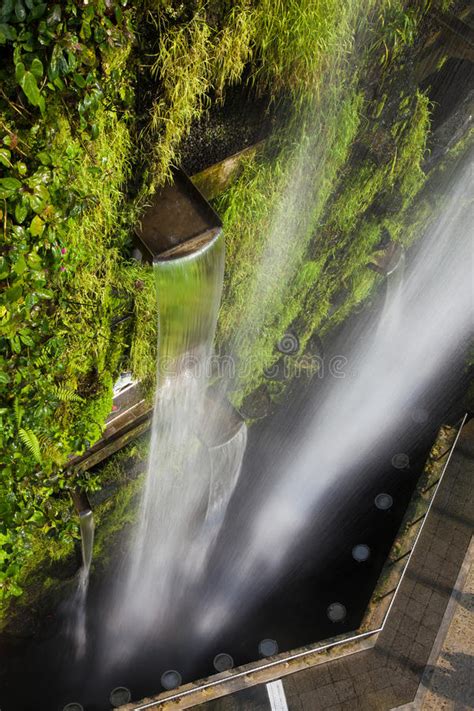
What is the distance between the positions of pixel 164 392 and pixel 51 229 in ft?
11.8

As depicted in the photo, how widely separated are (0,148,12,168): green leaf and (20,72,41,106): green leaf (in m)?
0.35

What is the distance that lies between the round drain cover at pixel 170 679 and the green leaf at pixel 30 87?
8.73 metres

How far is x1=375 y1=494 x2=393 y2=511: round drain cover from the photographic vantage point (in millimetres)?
11531

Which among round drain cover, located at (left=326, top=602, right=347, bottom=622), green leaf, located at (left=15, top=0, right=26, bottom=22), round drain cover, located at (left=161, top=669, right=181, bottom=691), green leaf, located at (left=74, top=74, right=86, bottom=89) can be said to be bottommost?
round drain cover, located at (left=161, top=669, right=181, bottom=691)

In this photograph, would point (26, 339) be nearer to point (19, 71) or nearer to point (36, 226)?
point (36, 226)

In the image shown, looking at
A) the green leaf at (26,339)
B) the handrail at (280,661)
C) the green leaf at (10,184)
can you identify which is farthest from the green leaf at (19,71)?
the handrail at (280,661)

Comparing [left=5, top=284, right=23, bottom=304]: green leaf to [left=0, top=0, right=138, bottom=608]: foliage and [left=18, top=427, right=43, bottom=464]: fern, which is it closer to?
[left=0, top=0, right=138, bottom=608]: foliage

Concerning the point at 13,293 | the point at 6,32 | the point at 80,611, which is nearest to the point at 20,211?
the point at 13,293

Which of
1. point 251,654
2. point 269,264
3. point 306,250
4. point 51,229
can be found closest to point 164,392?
point 269,264

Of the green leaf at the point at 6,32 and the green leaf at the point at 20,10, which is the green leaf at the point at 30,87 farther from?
the green leaf at the point at 20,10

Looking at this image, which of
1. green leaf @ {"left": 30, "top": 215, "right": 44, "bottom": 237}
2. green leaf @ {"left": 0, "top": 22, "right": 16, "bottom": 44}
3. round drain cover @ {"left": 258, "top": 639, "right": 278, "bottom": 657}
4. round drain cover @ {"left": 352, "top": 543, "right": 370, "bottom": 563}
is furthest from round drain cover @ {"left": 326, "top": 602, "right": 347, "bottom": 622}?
green leaf @ {"left": 0, "top": 22, "right": 16, "bottom": 44}

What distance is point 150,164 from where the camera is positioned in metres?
5.28

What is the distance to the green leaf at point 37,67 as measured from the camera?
12.7 feet

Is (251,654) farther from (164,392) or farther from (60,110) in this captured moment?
(60,110)
